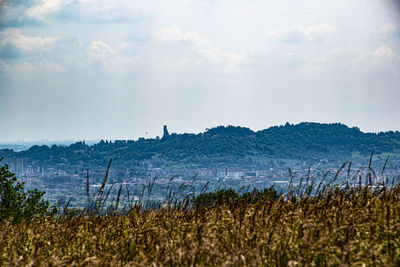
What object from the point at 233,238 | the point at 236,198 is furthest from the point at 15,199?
the point at 233,238

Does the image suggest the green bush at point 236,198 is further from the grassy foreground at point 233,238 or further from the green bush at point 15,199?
the green bush at point 15,199

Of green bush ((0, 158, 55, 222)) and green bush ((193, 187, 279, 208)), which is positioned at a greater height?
green bush ((193, 187, 279, 208))

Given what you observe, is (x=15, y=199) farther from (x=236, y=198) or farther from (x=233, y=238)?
(x=233, y=238)

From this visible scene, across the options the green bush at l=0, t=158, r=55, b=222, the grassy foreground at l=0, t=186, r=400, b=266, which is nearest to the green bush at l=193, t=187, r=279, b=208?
the grassy foreground at l=0, t=186, r=400, b=266

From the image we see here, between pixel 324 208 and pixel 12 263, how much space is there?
14.7 ft

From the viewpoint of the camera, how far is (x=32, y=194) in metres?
23.3

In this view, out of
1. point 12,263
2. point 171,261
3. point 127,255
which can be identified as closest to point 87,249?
point 127,255

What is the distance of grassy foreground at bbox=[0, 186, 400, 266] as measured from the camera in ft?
16.8

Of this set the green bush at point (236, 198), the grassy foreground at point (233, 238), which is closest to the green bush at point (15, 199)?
the green bush at point (236, 198)

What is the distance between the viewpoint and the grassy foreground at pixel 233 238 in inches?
201

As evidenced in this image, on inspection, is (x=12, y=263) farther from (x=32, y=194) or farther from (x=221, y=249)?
(x=32, y=194)

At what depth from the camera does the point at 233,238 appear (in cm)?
625

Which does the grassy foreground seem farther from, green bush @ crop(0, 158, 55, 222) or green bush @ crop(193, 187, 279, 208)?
green bush @ crop(0, 158, 55, 222)

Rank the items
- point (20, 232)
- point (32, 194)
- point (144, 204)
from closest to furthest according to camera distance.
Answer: point (20, 232), point (144, 204), point (32, 194)
